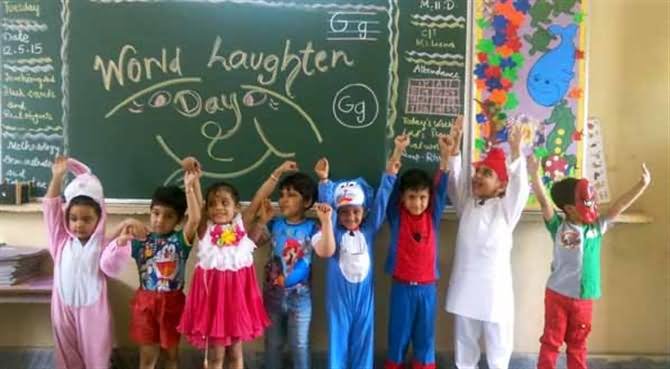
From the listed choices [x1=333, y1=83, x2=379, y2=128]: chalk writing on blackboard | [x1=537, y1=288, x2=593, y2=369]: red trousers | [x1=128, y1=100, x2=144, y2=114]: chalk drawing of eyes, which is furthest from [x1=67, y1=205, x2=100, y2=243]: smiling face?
[x1=537, y1=288, x2=593, y2=369]: red trousers

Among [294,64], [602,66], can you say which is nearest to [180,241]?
[294,64]

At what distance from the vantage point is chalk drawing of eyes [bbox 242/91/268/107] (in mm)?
3166

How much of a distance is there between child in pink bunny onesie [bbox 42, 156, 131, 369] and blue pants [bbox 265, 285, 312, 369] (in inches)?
28.0

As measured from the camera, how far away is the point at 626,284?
3316 mm

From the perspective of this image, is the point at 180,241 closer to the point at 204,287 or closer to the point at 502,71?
the point at 204,287

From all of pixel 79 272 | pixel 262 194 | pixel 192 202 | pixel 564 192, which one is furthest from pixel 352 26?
pixel 79 272

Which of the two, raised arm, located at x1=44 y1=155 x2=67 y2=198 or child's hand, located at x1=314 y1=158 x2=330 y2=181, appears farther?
child's hand, located at x1=314 y1=158 x2=330 y2=181

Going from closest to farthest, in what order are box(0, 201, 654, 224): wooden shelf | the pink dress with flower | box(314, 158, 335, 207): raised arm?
the pink dress with flower → box(314, 158, 335, 207): raised arm → box(0, 201, 654, 224): wooden shelf

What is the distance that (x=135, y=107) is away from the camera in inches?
124

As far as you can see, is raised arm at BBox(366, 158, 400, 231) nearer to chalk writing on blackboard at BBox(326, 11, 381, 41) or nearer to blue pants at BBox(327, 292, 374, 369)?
blue pants at BBox(327, 292, 374, 369)

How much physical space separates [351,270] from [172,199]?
0.85m

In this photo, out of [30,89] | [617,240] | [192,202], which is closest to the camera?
[192,202]

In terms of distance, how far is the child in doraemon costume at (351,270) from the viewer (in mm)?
2900

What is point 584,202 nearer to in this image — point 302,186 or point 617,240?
point 617,240
